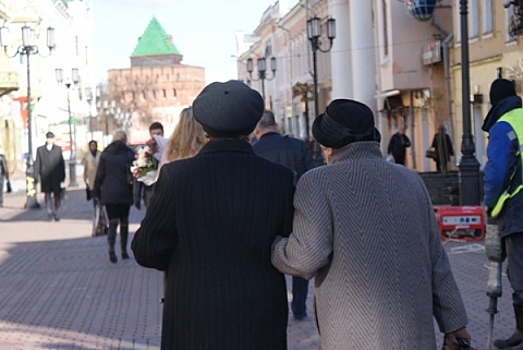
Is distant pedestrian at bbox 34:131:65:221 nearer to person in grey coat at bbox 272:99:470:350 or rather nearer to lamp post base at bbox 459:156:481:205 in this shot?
lamp post base at bbox 459:156:481:205

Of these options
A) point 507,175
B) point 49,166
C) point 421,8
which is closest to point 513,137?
point 507,175

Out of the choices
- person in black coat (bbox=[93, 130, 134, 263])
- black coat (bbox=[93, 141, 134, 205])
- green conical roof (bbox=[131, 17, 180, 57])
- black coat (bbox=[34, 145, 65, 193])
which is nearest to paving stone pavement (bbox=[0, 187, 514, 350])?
person in black coat (bbox=[93, 130, 134, 263])

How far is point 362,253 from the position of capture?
4191 mm

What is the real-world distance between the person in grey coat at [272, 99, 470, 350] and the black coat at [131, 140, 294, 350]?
92 mm

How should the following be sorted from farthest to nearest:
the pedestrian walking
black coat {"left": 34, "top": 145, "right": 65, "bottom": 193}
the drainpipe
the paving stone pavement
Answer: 1. the drainpipe
2. black coat {"left": 34, "top": 145, "right": 65, "bottom": 193}
3. the paving stone pavement
4. the pedestrian walking

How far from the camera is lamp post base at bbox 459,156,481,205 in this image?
1802 cm

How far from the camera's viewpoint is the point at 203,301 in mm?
4164

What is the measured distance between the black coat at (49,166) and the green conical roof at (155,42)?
141002mm

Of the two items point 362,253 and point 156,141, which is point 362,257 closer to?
point 362,253

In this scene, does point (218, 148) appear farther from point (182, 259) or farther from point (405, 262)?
point (405, 262)

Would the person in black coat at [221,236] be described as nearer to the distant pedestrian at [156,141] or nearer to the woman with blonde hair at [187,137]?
the woman with blonde hair at [187,137]

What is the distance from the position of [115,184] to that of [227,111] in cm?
1046

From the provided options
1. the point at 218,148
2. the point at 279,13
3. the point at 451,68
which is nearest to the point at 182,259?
the point at 218,148

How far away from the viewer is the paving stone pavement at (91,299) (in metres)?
9.19
